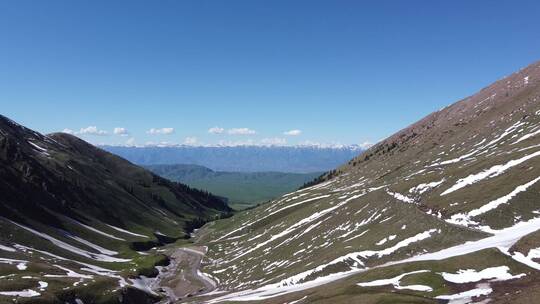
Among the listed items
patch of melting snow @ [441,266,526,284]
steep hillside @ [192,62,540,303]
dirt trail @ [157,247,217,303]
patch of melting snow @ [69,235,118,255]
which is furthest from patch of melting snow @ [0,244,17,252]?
patch of melting snow @ [441,266,526,284]

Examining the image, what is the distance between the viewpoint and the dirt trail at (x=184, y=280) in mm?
123500

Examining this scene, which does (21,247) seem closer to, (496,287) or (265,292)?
(265,292)

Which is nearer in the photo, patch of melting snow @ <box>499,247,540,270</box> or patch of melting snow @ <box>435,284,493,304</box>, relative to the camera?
patch of melting snow @ <box>435,284,493,304</box>

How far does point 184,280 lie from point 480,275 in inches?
4107

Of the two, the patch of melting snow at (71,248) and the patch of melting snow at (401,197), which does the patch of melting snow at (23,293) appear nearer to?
the patch of melting snow at (71,248)

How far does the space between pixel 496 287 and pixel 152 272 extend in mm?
124543

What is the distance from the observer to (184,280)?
460 feet

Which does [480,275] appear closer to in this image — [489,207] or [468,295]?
[468,295]

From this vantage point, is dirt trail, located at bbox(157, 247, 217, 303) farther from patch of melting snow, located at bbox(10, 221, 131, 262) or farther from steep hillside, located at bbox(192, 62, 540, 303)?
patch of melting snow, located at bbox(10, 221, 131, 262)

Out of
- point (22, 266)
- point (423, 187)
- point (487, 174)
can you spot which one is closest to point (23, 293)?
point (22, 266)

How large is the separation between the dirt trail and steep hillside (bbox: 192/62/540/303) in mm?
4868

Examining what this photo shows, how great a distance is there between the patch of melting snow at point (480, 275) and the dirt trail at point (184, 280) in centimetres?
7971

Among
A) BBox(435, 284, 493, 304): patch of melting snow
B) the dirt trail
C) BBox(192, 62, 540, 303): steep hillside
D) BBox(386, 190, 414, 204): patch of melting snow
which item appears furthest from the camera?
the dirt trail

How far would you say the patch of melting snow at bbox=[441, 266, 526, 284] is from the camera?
172ft
